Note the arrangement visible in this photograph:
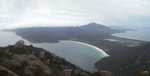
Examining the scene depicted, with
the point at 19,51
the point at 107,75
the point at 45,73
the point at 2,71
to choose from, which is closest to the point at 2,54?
the point at 19,51

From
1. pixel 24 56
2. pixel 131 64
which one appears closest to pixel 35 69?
pixel 24 56

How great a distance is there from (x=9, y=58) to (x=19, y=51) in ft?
38.0

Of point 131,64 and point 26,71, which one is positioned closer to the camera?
point 26,71

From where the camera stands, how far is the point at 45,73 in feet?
187

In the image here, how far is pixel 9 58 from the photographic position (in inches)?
2440

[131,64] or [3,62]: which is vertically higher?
[3,62]

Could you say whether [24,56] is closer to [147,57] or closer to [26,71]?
[26,71]

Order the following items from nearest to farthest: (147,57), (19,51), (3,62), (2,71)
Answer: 1. (2,71)
2. (3,62)
3. (19,51)
4. (147,57)

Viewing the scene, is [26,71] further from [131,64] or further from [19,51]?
[131,64]

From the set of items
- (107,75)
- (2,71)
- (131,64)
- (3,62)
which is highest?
(2,71)

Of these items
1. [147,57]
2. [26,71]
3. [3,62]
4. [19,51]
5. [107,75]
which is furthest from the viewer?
[147,57]

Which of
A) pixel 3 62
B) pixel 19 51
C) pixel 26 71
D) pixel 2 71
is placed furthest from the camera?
pixel 19 51

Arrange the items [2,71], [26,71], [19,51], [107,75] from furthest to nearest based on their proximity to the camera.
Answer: [19,51]
[107,75]
[26,71]
[2,71]

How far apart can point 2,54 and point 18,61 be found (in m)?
5.75
